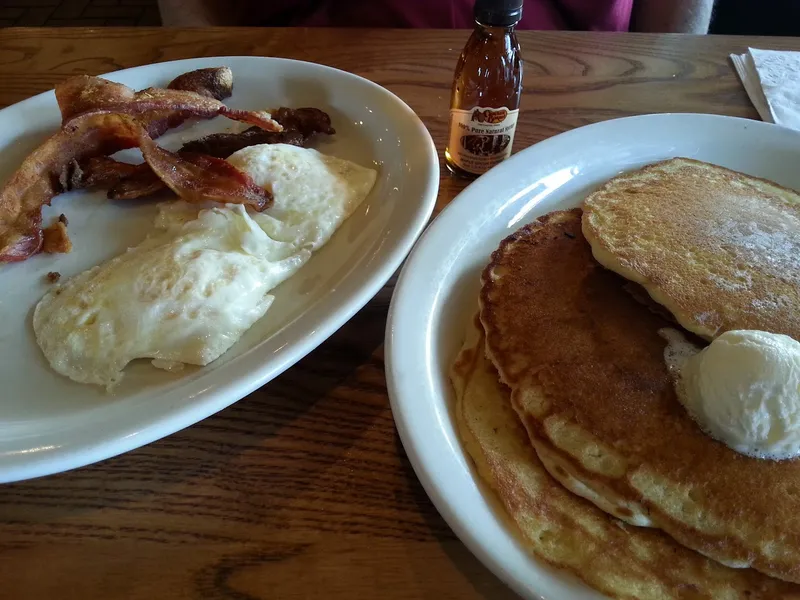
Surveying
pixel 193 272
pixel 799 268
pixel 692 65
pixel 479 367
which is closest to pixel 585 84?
pixel 692 65

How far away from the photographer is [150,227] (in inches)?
43.4

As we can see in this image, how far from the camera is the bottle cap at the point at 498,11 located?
1.00 m

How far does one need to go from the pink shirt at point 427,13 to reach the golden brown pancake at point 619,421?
126 cm

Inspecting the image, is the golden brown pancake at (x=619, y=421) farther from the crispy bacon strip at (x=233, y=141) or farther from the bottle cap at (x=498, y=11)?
the crispy bacon strip at (x=233, y=141)

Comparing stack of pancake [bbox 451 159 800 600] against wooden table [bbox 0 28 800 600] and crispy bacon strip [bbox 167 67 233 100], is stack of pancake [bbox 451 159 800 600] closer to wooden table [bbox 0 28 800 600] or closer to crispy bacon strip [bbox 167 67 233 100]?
wooden table [bbox 0 28 800 600]

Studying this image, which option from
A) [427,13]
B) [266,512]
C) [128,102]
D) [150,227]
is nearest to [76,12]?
[427,13]

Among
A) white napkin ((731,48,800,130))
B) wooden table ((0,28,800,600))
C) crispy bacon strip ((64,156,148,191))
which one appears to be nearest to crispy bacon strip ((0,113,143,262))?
crispy bacon strip ((64,156,148,191))

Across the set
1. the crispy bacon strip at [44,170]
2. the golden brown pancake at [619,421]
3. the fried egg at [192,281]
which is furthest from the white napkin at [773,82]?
the crispy bacon strip at [44,170]

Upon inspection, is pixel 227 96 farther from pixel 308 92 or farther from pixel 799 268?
pixel 799 268

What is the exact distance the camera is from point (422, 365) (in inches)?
30.9

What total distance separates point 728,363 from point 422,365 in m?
0.39

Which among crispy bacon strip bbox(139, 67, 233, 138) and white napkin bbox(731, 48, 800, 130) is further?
white napkin bbox(731, 48, 800, 130)

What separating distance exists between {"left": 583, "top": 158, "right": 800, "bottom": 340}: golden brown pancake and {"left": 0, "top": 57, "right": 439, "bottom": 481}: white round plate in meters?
0.34

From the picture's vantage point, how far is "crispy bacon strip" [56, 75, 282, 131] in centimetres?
116
